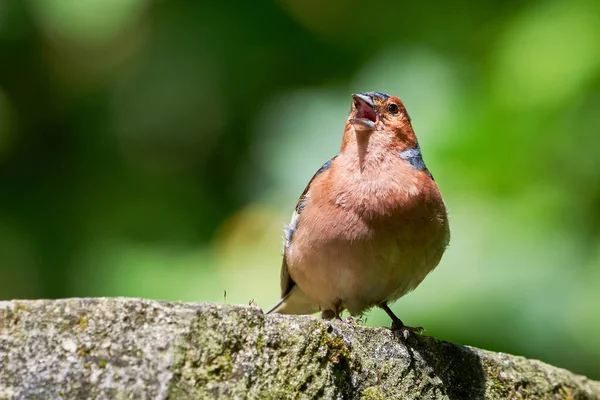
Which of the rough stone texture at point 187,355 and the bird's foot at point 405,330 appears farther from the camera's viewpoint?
the bird's foot at point 405,330

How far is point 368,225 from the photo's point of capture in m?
2.86

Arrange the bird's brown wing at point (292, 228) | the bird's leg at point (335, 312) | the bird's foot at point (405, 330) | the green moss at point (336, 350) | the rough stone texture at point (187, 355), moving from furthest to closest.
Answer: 1. the bird's brown wing at point (292, 228)
2. the bird's leg at point (335, 312)
3. the bird's foot at point (405, 330)
4. the green moss at point (336, 350)
5. the rough stone texture at point (187, 355)

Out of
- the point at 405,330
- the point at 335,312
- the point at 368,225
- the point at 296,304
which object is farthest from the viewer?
the point at 296,304

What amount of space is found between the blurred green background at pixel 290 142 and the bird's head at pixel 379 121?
108 centimetres

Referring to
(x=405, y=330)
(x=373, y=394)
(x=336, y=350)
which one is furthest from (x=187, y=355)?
(x=405, y=330)

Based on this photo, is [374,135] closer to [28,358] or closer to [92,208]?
[28,358]

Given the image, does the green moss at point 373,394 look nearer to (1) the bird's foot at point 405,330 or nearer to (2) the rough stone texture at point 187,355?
(2) the rough stone texture at point 187,355

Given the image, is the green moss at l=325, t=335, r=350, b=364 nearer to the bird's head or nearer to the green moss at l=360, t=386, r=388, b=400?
the green moss at l=360, t=386, r=388, b=400

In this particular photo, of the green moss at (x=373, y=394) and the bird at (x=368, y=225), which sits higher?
the bird at (x=368, y=225)

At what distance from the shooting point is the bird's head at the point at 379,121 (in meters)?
3.26

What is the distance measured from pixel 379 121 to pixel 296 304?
0.86 metres

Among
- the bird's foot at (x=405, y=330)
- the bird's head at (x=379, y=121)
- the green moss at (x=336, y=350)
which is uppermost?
the bird's head at (x=379, y=121)

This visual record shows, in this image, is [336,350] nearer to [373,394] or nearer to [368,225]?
[373,394]

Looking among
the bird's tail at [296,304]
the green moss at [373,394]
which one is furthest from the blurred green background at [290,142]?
the green moss at [373,394]
